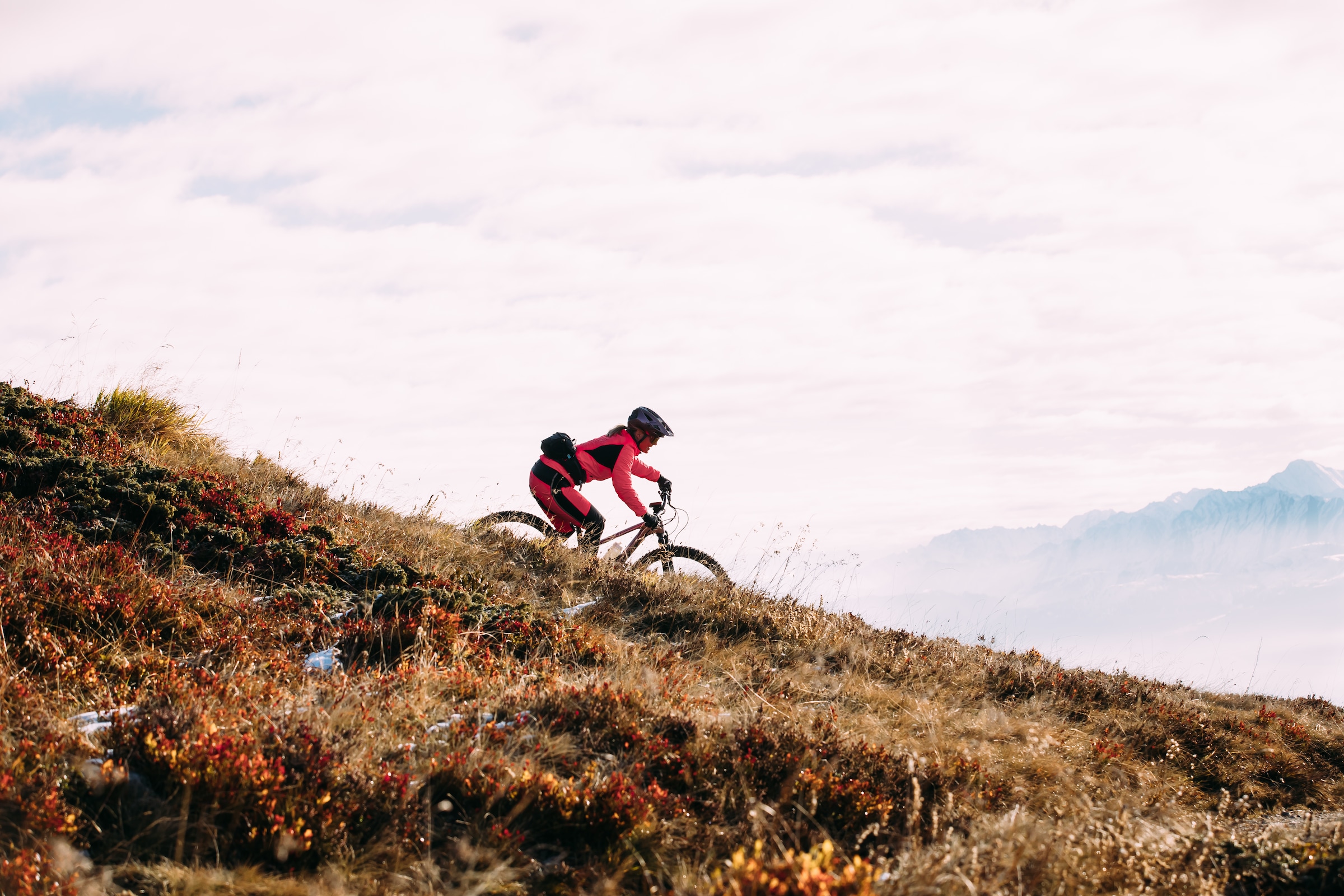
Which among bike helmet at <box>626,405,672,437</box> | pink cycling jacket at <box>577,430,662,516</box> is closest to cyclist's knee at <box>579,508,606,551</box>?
pink cycling jacket at <box>577,430,662,516</box>

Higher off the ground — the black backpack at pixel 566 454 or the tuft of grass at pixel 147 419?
the tuft of grass at pixel 147 419

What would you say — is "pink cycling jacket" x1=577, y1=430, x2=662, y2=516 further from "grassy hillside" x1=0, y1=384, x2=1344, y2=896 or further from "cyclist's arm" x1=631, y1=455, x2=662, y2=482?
"grassy hillside" x1=0, y1=384, x2=1344, y2=896

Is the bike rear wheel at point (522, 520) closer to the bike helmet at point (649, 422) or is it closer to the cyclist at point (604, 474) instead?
the cyclist at point (604, 474)

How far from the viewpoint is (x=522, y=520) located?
1043cm

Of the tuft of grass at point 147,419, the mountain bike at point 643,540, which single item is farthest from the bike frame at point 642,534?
the tuft of grass at point 147,419

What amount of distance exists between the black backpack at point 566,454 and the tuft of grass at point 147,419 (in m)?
4.56

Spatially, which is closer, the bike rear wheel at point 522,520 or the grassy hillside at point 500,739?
the grassy hillside at point 500,739

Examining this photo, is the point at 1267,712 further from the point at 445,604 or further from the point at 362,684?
the point at 362,684

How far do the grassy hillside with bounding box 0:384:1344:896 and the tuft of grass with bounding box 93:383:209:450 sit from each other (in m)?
1.14

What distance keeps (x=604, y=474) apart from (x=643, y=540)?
1220 mm

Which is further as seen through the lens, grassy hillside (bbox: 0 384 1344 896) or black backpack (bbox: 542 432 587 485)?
black backpack (bbox: 542 432 587 485)

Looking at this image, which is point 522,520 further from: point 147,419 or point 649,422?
point 147,419

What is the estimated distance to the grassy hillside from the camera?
10.3 feet

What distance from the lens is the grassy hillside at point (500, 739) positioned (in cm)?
315
